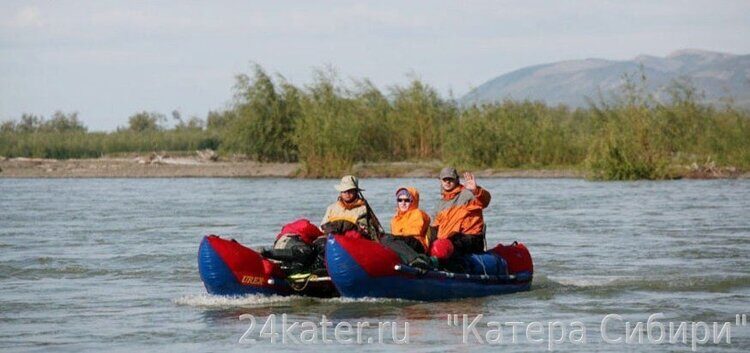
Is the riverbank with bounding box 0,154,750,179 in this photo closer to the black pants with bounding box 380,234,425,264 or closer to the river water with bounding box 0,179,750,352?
the river water with bounding box 0,179,750,352

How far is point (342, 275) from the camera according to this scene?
575 inches

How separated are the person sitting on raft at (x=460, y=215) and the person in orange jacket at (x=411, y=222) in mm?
241

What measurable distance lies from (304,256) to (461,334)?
251 cm

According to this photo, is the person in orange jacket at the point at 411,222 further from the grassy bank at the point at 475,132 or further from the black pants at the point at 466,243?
the grassy bank at the point at 475,132

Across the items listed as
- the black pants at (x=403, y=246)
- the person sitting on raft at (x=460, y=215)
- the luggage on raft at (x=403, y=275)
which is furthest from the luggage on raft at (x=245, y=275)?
the person sitting on raft at (x=460, y=215)

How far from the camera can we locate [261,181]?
4584 cm

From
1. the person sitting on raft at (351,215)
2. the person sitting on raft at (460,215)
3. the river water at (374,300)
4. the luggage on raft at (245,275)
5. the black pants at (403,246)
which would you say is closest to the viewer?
the river water at (374,300)

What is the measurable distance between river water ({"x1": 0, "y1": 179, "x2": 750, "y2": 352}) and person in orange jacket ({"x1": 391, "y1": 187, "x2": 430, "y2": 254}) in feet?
2.15

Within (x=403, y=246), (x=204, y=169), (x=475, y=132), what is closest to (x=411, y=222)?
(x=403, y=246)

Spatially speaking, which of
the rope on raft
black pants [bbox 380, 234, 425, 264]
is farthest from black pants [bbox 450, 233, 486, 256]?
black pants [bbox 380, 234, 425, 264]

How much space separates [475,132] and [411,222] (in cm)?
3173

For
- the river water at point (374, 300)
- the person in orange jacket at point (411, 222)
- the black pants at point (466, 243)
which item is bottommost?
the river water at point (374, 300)

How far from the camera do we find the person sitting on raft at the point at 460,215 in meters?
15.7

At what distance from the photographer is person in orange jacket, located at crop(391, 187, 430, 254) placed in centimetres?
1537
